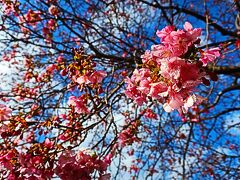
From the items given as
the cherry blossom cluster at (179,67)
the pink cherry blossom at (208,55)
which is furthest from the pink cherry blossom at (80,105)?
the pink cherry blossom at (208,55)

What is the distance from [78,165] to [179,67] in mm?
1059

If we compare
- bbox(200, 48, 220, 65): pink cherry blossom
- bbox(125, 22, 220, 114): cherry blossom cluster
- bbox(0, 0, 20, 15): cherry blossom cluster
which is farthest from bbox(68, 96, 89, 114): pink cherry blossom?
bbox(0, 0, 20, 15): cherry blossom cluster

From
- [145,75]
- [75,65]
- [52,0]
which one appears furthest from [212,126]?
[145,75]

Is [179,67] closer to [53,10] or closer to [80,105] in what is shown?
[80,105]

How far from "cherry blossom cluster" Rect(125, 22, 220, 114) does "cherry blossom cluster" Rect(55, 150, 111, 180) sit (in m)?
0.80

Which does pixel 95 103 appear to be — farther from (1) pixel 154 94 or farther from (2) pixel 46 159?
(1) pixel 154 94

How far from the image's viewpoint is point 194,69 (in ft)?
4.92

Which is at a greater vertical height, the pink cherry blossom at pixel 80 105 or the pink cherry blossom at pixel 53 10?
the pink cherry blossom at pixel 53 10

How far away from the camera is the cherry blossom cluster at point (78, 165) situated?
85.4 inches

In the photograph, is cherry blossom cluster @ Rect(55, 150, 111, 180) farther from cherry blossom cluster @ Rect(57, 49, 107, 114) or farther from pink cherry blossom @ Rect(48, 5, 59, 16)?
pink cherry blossom @ Rect(48, 5, 59, 16)

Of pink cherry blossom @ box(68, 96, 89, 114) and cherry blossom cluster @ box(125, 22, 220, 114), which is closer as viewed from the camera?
cherry blossom cluster @ box(125, 22, 220, 114)

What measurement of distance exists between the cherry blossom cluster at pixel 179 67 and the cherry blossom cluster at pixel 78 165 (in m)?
0.80

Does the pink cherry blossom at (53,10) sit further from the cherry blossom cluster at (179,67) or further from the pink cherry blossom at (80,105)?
the cherry blossom cluster at (179,67)

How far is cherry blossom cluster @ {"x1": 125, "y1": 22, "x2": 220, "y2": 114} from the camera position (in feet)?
4.93
